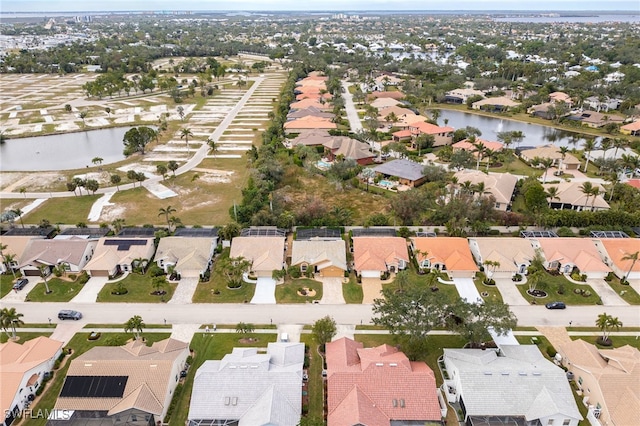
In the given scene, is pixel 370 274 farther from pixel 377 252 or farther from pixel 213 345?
pixel 213 345

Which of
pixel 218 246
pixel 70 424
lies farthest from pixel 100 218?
pixel 70 424

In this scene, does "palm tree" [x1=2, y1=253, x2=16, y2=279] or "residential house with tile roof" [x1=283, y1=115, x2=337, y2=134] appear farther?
"residential house with tile roof" [x1=283, y1=115, x2=337, y2=134]

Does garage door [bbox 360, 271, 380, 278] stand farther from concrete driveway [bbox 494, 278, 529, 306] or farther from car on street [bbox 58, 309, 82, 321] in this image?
car on street [bbox 58, 309, 82, 321]

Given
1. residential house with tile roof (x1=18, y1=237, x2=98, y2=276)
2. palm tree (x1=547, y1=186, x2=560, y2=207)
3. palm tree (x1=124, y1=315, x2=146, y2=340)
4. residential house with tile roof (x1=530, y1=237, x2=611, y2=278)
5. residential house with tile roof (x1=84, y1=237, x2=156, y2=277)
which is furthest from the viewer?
palm tree (x1=547, y1=186, x2=560, y2=207)

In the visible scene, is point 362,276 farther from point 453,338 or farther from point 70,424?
point 70,424

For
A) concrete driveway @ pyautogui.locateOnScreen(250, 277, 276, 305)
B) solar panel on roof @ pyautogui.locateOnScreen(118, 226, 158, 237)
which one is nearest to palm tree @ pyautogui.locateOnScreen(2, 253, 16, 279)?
solar panel on roof @ pyautogui.locateOnScreen(118, 226, 158, 237)

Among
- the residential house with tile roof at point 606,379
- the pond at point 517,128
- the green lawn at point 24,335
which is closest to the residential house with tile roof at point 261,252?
the green lawn at point 24,335

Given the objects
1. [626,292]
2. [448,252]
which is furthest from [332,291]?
[626,292]
